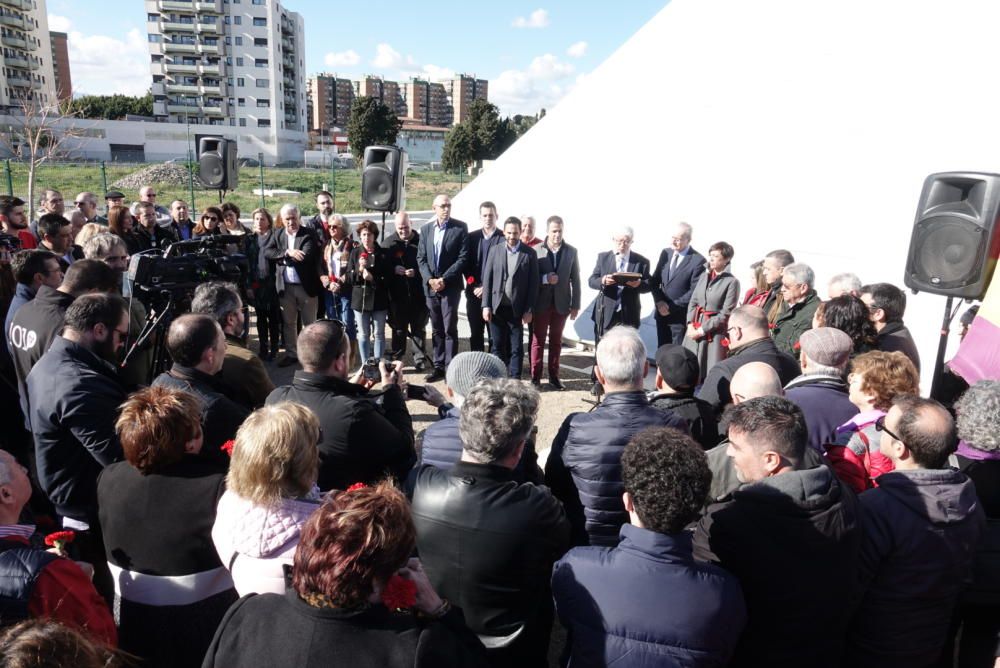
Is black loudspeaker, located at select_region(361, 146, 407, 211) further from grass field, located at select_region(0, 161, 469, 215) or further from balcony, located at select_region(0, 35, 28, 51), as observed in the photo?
balcony, located at select_region(0, 35, 28, 51)

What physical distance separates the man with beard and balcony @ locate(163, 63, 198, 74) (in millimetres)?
69334

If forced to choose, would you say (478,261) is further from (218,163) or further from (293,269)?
(218,163)

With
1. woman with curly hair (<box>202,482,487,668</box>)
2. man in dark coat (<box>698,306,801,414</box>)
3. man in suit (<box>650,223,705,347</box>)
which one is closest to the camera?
woman with curly hair (<box>202,482,487,668</box>)

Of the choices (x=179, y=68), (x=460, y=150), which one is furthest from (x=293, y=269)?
(x=179, y=68)

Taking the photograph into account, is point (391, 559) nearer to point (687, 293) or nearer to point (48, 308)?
point (48, 308)

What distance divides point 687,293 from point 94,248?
4.83m

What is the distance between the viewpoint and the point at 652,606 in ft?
4.99

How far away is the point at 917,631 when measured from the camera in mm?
1947

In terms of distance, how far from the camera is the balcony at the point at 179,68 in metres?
63.5

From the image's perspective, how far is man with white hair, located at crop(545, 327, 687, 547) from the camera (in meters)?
2.18

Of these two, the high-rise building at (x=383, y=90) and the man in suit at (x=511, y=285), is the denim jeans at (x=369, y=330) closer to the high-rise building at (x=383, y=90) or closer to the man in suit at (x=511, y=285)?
the man in suit at (x=511, y=285)

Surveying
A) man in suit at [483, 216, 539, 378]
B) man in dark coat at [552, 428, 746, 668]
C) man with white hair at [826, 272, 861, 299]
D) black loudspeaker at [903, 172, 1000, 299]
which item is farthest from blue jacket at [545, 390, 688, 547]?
man in suit at [483, 216, 539, 378]

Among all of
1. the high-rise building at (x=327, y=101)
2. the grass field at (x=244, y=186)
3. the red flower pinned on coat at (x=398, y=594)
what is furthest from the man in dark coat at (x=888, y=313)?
the high-rise building at (x=327, y=101)

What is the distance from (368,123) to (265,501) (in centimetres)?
3766
